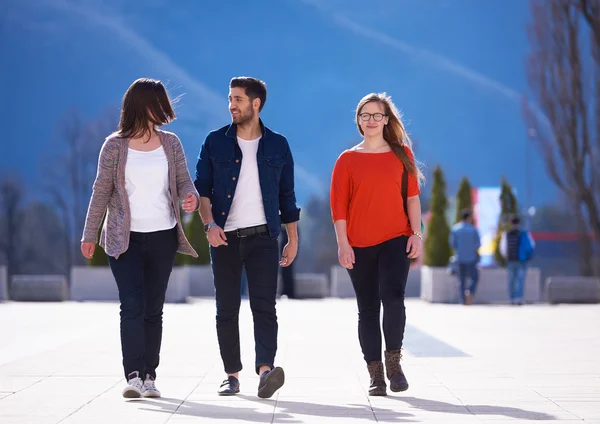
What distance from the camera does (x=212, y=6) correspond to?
12044 cm

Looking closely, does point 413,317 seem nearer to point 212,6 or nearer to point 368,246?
point 368,246

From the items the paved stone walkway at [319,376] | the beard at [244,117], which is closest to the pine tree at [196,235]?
the paved stone walkway at [319,376]

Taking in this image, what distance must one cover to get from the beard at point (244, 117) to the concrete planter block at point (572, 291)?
630 inches

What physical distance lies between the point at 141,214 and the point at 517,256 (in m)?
14.8

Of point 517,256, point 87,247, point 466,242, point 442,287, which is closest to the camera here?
point 87,247

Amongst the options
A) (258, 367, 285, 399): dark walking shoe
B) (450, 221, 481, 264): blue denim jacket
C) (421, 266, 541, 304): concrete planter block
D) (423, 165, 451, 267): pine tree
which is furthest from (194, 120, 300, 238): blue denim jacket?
(423, 165, 451, 267): pine tree

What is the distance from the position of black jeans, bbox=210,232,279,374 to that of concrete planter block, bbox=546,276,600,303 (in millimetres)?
15872

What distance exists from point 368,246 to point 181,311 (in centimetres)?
1111

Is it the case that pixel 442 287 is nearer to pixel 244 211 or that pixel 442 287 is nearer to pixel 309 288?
pixel 309 288

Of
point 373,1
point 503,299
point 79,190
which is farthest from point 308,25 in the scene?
point 503,299

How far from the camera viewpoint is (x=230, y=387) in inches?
266

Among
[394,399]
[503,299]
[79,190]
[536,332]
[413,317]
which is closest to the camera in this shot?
[394,399]

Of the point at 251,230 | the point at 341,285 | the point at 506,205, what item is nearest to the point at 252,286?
the point at 251,230

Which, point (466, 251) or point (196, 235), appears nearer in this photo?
point (466, 251)
